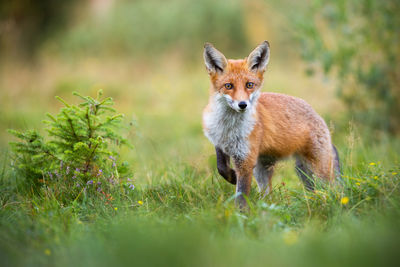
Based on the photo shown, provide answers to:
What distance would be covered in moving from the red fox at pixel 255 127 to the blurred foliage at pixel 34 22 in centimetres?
1013

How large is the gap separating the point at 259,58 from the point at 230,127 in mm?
861

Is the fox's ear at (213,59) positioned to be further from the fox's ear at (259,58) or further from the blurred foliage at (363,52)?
the blurred foliage at (363,52)

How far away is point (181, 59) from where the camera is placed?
532 inches

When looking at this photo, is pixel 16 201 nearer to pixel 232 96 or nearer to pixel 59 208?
pixel 59 208

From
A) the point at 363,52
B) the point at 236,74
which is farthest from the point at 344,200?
the point at 363,52

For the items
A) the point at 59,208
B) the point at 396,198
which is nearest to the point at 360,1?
the point at 396,198

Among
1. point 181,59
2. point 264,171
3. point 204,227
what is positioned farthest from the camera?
point 181,59

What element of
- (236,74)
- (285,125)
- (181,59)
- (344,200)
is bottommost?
(344,200)

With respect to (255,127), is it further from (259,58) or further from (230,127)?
(259,58)

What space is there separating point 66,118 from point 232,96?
5.65ft

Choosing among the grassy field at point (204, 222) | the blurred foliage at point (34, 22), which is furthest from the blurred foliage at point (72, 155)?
the blurred foliage at point (34, 22)

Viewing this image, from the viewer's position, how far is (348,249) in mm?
2475

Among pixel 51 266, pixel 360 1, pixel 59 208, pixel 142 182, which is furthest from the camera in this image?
pixel 360 1

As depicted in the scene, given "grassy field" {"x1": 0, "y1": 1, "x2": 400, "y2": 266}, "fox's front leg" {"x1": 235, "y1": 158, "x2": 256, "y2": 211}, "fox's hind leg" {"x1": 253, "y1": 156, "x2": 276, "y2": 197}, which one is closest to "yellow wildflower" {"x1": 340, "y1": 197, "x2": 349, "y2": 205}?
"grassy field" {"x1": 0, "y1": 1, "x2": 400, "y2": 266}
